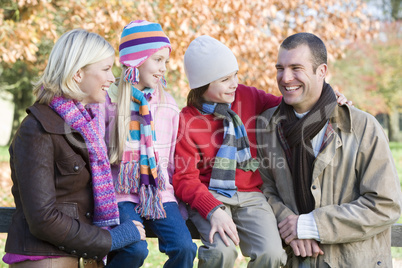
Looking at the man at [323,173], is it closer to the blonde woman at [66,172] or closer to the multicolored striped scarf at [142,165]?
the multicolored striped scarf at [142,165]

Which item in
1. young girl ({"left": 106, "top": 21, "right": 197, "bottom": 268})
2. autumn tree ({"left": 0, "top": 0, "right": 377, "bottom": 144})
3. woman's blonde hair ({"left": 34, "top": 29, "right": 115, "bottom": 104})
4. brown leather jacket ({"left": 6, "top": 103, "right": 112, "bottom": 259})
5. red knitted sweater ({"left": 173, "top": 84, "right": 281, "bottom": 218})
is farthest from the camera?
autumn tree ({"left": 0, "top": 0, "right": 377, "bottom": 144})

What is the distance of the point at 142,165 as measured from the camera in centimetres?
281

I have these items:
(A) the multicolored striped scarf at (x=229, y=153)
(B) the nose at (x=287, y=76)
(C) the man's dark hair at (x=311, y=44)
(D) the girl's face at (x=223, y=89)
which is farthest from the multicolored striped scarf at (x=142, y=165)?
(C) the man's dark hair at (x=311, y=44)

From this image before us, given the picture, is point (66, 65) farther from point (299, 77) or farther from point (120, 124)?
point (299, 77)

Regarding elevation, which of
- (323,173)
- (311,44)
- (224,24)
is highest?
(224,24)

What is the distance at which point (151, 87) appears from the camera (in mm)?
3031

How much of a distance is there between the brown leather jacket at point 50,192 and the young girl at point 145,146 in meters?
0.33

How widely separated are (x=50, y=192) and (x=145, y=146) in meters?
0.80

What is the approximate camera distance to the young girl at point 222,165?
265cm

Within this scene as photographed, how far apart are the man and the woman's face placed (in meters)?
1.15

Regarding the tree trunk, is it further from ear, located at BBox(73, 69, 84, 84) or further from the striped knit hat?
ear, located at BBox(73, 69, 84, 84)

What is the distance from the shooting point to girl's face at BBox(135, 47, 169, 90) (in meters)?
2.99

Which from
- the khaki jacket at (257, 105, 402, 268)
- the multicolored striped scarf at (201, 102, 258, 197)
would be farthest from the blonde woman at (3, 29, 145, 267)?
the khaki jacket at (257, 105, 402, 268)

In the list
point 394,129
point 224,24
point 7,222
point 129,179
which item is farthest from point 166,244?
point 394,129
